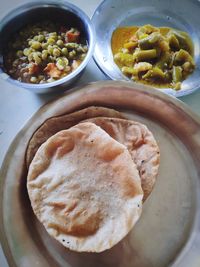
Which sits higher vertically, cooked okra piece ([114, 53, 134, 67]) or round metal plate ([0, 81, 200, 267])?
cooked okra piece ([114, 53, 134, 67])

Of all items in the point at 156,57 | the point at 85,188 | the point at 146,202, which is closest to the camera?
the point at 85,188

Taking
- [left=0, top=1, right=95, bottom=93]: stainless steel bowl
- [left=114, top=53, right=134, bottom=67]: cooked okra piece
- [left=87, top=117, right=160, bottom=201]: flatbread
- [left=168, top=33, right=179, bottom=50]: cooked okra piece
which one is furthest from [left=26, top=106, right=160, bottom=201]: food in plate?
[left=168, top=33, right=179, bottom=50]: cooked okra piece

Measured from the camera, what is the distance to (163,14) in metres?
1.53

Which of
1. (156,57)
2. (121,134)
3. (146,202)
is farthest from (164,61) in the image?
(146,202)

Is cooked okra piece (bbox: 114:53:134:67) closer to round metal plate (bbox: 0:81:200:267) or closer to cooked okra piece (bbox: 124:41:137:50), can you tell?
cooked okra piece (bbox: 124:41:137:50)

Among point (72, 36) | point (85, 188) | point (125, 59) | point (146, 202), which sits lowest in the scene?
point (146, 202)

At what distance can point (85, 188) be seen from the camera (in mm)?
1007

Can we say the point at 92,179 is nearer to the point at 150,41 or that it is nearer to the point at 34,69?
the point at 34,69

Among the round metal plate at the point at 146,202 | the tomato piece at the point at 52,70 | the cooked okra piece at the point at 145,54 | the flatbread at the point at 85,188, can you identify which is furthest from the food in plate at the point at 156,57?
the flatbread at the point at 85,188

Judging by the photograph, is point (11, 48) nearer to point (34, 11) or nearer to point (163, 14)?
point (34, 11)

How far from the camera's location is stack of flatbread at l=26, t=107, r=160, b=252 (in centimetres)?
98

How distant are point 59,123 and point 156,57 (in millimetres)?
485

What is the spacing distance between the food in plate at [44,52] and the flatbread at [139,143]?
269 mm

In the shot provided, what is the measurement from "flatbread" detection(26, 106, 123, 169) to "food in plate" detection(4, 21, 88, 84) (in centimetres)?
17
